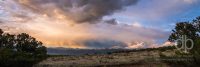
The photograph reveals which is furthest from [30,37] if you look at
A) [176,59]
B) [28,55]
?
[176,59]

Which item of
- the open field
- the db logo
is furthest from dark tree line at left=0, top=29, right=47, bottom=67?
the db logo

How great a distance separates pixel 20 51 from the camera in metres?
35.2

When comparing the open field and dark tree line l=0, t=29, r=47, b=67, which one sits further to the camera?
dark tree line l=0, t=29, r=47, b=67

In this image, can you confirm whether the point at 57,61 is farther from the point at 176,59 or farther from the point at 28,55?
the point at 176,59

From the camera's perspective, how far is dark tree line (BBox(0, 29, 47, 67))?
31.1 metres

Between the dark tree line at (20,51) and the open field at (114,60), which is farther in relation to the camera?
the dark tree line at (20,51)

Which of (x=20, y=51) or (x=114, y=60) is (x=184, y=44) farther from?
(x=20, y=51)

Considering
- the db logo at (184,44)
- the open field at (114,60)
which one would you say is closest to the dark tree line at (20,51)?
the open field at (114,60)

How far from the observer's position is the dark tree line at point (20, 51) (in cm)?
3114

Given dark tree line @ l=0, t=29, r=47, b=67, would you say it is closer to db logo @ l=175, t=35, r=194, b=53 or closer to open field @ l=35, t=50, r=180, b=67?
open field @ l=35, t=50, r=180, b=67

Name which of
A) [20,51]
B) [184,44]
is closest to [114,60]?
[184,44]

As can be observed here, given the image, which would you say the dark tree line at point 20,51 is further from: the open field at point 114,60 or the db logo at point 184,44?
the db logo at point 184,44

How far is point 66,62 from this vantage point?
29.1 meters

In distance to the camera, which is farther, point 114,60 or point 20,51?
point 20,51
